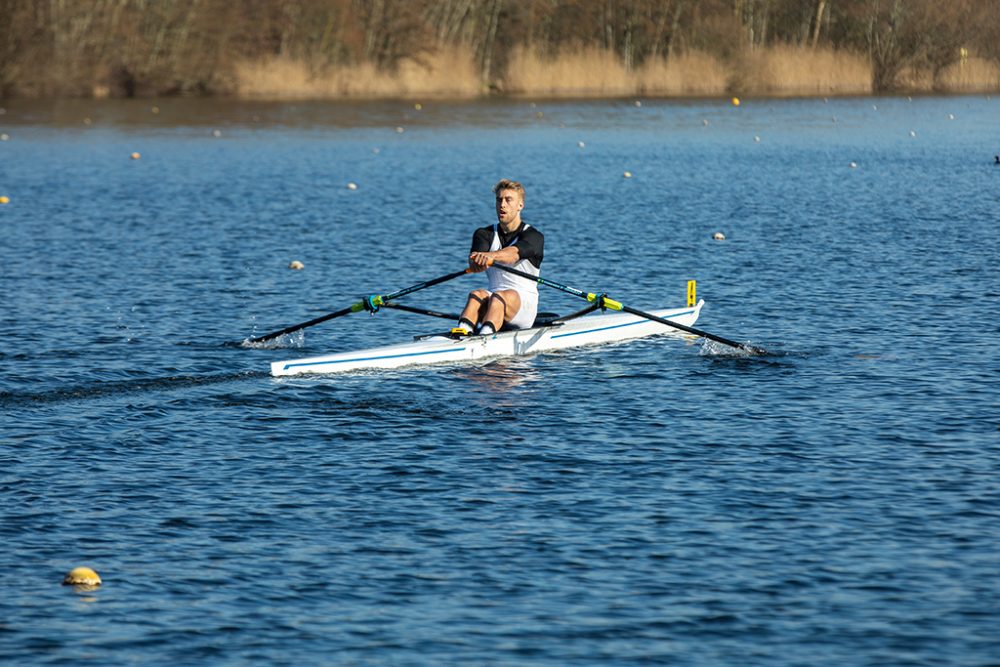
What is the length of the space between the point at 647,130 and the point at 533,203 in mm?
21359

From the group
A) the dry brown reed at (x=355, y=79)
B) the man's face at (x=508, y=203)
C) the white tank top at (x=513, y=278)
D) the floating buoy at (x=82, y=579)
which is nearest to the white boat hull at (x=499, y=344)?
the white tank top at (x=513, y=278)

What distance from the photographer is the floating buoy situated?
9258mm

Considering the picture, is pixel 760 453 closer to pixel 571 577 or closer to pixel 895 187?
pixel 571 577

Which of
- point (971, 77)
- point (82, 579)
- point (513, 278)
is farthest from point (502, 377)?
point (971, 77)

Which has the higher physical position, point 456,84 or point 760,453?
point 456,84

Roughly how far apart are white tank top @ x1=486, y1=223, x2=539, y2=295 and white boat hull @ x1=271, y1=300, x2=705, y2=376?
1.56ft

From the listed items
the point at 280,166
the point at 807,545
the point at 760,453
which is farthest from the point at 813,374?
the point at 280,166

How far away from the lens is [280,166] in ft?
143

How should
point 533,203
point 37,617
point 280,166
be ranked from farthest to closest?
point 280,166
point 533,203
point 37,617

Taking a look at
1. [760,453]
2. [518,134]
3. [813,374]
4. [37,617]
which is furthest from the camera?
[518,134]

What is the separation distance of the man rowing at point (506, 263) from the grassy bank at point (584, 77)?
5277 centimetres

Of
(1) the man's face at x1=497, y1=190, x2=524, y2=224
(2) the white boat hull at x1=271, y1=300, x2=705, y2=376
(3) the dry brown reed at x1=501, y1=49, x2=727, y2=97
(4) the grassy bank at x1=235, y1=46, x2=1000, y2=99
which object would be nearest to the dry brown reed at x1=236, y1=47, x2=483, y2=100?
(4) the grassy bank at x1=235, y1=46, x2=1000, y2=99

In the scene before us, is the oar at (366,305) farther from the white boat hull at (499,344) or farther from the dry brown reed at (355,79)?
the dry brown reed at (355,79)

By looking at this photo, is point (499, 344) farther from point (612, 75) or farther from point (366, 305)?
point (612, 75)
